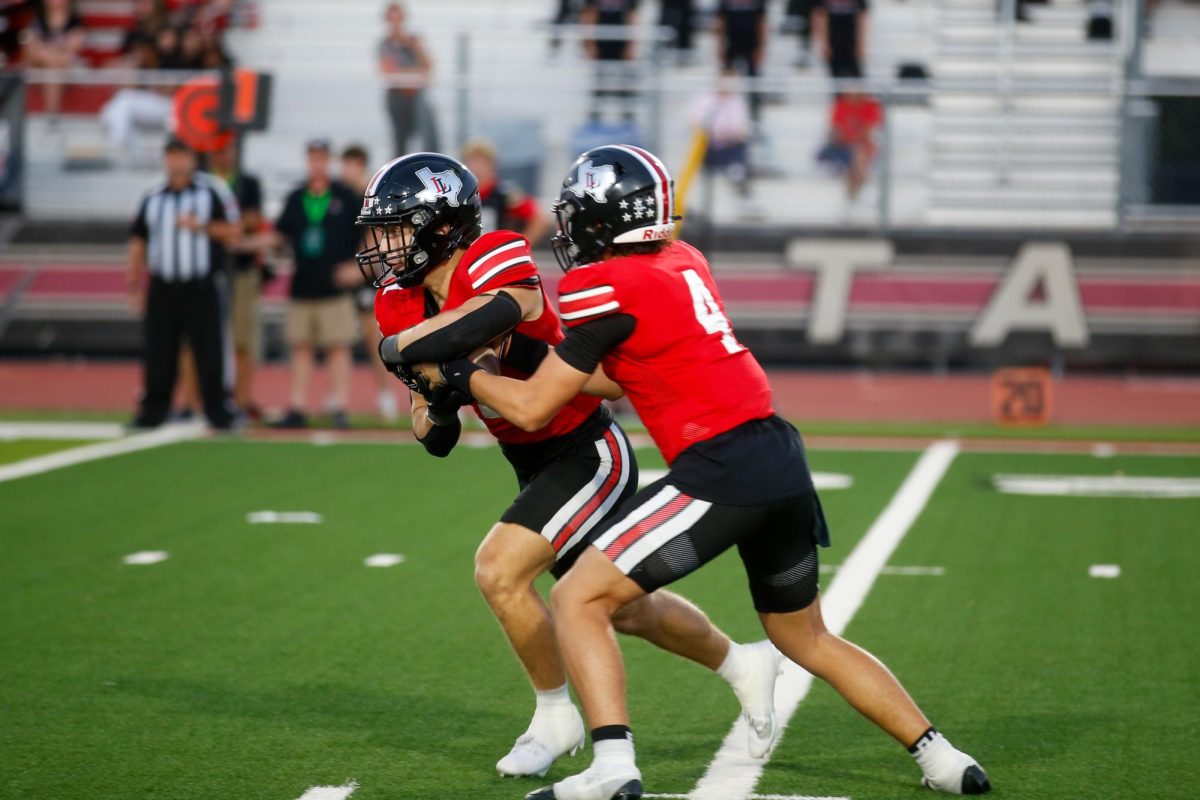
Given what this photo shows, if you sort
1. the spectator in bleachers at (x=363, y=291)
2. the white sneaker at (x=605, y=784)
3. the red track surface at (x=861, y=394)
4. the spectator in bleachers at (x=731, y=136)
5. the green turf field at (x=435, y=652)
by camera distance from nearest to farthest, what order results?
the white sneaker at (x=605, y=784)
the green turf field at (x=435, y=652)
the spectator in bleachers at (x=363, y=291)
the red track surface at (x=861, y=394)
the spectator in bleachers at (x=731, y=136)

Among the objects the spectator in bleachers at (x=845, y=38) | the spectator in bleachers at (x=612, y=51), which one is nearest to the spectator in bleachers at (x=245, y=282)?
the spectator in bleachers at (x=612, y=51)

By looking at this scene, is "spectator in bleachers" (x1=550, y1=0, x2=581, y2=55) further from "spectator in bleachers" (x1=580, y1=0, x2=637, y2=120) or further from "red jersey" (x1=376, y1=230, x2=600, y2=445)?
"red jersey" (x1=376, y1=230, x2=600, y2=445)

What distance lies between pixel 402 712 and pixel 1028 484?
5.89 metres

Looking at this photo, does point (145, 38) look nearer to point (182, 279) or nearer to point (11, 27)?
point (11, 27)

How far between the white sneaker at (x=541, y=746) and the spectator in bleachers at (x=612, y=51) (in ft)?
41.2

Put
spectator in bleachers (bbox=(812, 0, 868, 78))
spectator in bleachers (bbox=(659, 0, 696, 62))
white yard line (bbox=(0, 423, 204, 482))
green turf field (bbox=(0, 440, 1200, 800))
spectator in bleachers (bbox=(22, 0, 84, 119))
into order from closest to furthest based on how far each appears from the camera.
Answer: green turf field (bbox=(0, 440, 1200, 800)) < white yard line (bbox=(0, 423, 204, 482)) < spectator in bleachers (bbox=(812, 0, 868, 78)) < spectator in bleachers (bbox=(659, 0, 696, 62)) < spectator in bleachers (bbox=(22, 0, 84, 119))

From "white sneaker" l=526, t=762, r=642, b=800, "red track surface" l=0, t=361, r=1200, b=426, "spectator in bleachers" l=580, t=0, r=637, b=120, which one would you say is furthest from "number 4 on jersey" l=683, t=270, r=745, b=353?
"spectator in bleachers" l=580, t=0, r=637, b=120

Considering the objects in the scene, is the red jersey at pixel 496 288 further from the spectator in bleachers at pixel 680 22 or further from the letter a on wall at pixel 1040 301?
the spectator in bleachers at pixel 680 22

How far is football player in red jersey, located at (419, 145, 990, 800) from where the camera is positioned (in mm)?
4324

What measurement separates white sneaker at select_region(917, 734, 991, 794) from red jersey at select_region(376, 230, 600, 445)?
1.34 m

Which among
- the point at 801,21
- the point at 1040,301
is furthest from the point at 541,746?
the point at 801,21

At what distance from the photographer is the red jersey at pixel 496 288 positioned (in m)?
4.71

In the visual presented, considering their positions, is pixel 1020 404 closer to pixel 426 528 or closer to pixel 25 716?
pixel 426 528

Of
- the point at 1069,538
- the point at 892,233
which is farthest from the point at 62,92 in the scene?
the point at 1069,538
